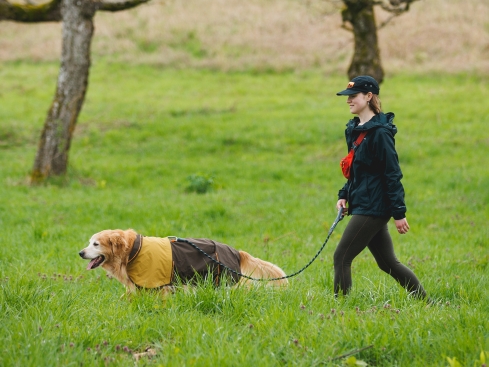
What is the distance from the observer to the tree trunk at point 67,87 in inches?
473

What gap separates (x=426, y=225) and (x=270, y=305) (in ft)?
18.6

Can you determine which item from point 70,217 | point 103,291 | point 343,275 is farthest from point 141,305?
point 70,217

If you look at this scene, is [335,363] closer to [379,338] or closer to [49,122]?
[379,338]

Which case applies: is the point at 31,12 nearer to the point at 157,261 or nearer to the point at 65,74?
the point at 65,74

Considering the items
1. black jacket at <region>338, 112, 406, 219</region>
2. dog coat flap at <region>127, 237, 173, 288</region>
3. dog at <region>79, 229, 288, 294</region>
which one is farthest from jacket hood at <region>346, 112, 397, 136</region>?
dog coat flap at <region>127, 237, 173, 288</region>

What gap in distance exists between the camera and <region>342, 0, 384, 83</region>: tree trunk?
43.9 ft

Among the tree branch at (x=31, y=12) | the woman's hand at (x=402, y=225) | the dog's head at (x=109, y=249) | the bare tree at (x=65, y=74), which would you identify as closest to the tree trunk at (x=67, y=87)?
the bare tree at (x=65, y=74)

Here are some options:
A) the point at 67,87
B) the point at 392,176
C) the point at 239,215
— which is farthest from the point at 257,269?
the point at 67,87

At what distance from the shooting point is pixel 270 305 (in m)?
4.56

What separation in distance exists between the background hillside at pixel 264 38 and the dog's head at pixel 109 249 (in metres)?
20.8

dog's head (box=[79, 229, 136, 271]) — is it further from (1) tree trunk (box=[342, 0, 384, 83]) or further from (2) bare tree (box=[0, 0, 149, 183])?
(1) tree trunk (box=[342, 0, 384, 83])

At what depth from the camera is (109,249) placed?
555 cm

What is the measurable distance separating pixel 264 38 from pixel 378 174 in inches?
1023

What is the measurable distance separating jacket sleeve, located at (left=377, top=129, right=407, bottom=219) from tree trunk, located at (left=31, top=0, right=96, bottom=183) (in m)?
8.75
